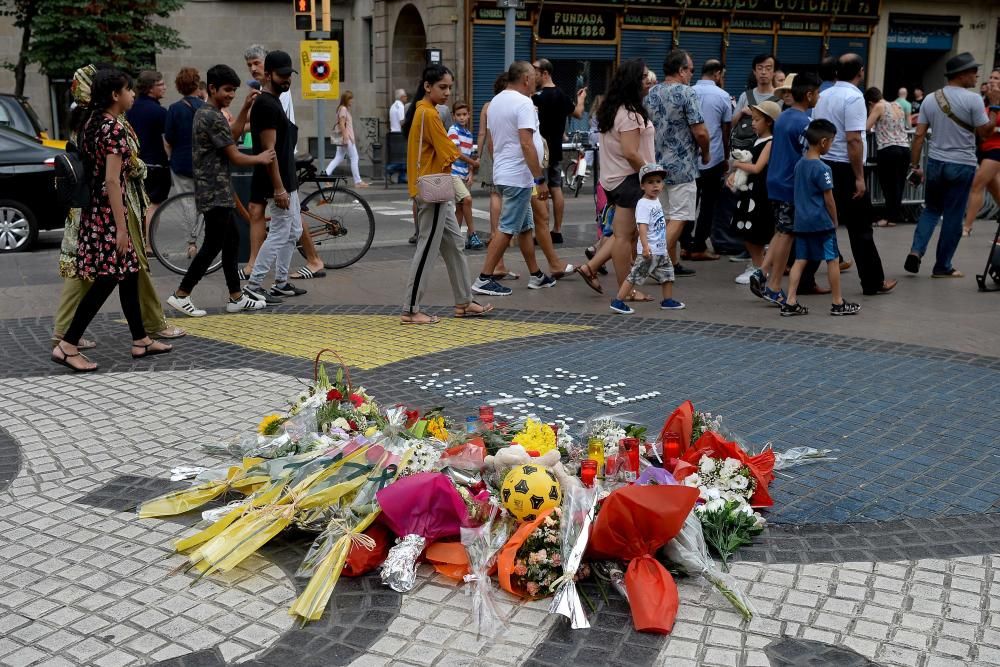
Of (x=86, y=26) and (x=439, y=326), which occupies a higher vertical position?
(x=86, y=26)

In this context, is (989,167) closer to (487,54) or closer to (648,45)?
(487,54)

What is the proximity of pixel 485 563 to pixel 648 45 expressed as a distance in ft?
69.9

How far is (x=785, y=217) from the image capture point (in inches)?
345

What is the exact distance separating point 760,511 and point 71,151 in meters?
5.08

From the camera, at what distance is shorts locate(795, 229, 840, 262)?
8570 millimetres

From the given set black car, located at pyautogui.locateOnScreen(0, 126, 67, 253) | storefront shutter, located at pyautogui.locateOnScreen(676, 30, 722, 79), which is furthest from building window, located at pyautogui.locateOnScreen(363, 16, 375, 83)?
black car, located at pyautogui.locateOnScreen(0, 126, 67, 253)

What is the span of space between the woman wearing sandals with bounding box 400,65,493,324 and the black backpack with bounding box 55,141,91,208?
2.26m

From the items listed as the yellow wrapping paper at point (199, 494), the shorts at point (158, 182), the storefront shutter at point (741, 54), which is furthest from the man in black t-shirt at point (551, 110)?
the storefront shutter at point (741, 54)

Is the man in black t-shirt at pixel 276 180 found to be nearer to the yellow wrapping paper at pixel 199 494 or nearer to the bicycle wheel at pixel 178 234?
the bicycle wheel at pixel 178 234

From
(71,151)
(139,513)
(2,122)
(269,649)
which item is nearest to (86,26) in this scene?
(2,122)

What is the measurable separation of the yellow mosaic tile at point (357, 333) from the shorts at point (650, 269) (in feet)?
2.31

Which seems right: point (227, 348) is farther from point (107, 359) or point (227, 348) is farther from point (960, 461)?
point (960, 461)

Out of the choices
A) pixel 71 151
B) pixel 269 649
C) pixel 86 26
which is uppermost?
pixel 86 26

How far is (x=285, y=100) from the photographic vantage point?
13969mm
